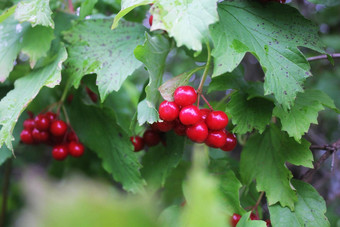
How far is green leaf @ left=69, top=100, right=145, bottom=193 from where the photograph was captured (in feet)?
4.11

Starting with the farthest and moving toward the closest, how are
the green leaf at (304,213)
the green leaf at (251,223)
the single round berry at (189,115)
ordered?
1. the green leaf at (304,213)
2. the single round berry at (189,115)
3. the green leaf at (251,223)

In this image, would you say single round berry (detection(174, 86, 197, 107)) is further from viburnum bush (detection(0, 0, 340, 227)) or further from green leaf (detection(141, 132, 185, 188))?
green leaf (detection(141, 132, 185, 188))

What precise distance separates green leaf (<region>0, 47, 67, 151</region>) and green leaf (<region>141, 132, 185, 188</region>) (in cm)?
47

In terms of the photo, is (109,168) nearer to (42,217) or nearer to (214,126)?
(214,126)

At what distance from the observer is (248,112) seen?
106 centimetres

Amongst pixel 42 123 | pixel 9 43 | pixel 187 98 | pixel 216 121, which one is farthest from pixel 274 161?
pixel 9 43

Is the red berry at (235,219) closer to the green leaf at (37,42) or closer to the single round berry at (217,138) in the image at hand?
the single round berry at (217,138)

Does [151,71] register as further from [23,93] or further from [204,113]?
[23,93]

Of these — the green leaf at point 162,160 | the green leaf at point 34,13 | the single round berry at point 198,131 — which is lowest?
the green leaf at point 162,160

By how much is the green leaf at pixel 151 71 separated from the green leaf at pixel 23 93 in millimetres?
298

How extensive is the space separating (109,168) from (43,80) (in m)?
0.44

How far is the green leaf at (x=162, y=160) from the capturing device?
3.95ft

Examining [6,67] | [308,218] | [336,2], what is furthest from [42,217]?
[336,2]

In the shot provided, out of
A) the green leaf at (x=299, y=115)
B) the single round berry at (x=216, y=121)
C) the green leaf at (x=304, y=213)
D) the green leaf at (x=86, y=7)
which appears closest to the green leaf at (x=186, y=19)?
the single round berry at (x=216, y=121)
